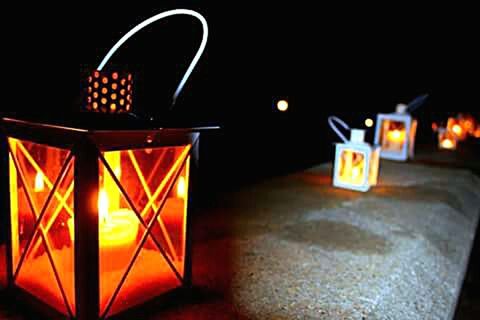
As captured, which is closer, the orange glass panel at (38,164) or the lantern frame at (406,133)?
the orange glass panel at (38,164)

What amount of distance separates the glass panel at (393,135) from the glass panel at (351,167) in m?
1.35

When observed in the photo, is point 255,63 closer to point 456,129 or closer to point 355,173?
point 355,173

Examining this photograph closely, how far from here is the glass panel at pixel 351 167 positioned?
2420mm

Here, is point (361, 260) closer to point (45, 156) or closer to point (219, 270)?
point (219, 270)

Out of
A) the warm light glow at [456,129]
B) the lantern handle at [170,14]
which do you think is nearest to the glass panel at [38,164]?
the lantern handle at [170,14]

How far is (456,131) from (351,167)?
11.2 feet

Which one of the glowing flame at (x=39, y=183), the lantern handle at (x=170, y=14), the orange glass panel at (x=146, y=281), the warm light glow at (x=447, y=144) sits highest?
the lantern handle at (x=170, y=14)

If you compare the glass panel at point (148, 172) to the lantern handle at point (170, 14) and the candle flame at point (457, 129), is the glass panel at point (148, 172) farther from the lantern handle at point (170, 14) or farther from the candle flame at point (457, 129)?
the candle flame at point (457, 129)

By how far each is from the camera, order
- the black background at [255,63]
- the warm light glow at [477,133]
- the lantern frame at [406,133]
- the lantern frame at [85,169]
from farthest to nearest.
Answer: the warm light glow at [477,133] → the lantern frame at [406,133] → the black background at [255,63] → the lantern frame at [85,169]

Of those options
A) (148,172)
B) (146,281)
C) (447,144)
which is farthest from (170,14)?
(447,144)

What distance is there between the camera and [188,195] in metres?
0.99

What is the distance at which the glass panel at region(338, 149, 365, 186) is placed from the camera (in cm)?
242

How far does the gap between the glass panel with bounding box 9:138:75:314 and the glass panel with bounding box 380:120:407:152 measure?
3316mm

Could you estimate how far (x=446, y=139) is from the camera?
188 inches
